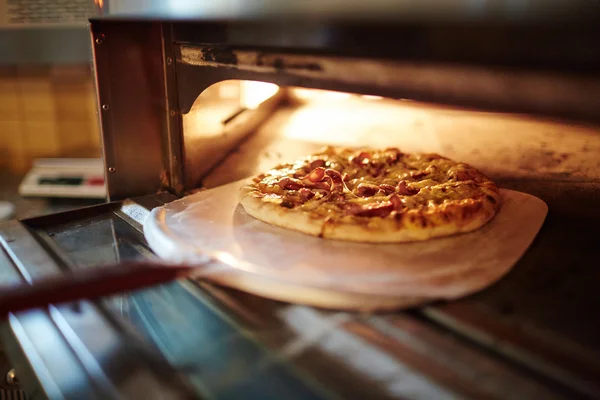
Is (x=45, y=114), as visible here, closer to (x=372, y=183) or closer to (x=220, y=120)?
(x=220, y=120)

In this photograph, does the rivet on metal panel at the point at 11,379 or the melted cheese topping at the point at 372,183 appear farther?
the melted cheese topping at the point at 372,183

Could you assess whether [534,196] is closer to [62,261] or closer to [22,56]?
[62,261]

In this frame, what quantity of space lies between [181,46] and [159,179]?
318 millimetres

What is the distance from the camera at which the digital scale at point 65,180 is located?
A: 5.63ft

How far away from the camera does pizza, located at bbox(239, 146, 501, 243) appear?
962mm

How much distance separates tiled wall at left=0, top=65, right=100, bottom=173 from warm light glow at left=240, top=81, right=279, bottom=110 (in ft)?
2.96

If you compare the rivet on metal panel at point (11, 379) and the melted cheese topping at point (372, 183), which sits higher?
the melted cheese topping at point (372, 183)

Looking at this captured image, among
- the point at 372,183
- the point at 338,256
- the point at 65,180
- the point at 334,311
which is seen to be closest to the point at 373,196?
the point at 372,183

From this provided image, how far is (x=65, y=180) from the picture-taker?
70.1 inches

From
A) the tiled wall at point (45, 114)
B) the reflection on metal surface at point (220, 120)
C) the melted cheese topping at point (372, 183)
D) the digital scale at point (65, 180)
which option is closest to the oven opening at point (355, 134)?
the reflection on metal surface at point (220, 120)

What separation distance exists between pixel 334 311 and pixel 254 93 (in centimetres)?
85

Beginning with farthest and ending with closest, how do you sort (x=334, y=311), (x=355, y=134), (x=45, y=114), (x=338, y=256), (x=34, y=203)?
(x=45, y=114) → (x=34, y=203) → (x=355, y=134) → (x=338, y=256) → (x=334, y=311)

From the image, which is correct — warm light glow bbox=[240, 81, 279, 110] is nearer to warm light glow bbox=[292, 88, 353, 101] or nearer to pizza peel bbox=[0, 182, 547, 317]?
warm light glow bbox=[292, 88, 353, 101]

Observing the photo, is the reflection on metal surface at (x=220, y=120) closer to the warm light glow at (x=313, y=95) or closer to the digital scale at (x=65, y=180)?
the warm light glow at (x=313, y=95)
